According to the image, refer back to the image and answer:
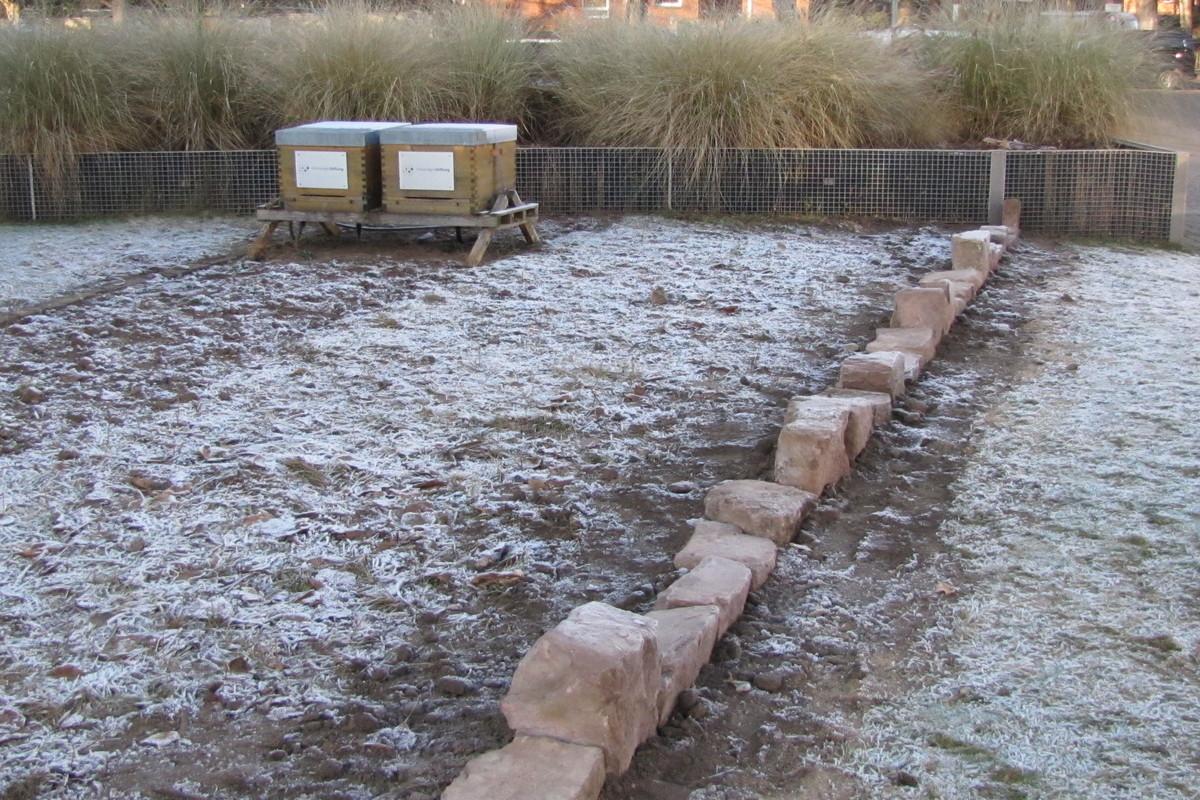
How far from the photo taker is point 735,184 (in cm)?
886

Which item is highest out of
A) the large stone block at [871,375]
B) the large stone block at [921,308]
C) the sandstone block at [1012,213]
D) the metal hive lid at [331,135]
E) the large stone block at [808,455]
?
the metal hive lid at [331,135]

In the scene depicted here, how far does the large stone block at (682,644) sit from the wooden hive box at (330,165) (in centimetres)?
475

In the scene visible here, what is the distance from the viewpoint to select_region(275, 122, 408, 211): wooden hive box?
279 inches

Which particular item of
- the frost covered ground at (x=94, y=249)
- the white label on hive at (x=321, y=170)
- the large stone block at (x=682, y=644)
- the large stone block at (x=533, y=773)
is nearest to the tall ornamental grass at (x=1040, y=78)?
the white label on hive at (x=321, y=170)

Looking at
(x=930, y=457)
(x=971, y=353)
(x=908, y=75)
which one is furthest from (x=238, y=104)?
(x=930, y=457)

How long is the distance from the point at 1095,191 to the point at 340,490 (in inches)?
247

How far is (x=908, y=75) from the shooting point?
9.40 meters

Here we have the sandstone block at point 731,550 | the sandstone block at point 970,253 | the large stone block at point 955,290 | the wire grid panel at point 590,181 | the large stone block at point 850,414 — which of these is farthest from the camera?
the wire grid panel at point 590,181

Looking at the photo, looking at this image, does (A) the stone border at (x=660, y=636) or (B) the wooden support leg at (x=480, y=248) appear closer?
(A) the stone border at (x=660, y=636)

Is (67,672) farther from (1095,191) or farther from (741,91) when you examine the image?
(1095,191)

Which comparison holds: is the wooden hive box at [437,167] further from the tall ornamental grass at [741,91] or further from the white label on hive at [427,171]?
the tall ornamental grass at [741,91]

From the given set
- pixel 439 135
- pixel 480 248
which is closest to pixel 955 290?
pixel 480 248

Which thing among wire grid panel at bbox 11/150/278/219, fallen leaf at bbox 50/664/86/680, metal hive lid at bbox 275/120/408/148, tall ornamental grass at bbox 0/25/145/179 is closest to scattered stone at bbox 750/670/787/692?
fallen leaf at bbox 50/664/86/680

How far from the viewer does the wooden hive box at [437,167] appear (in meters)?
6.97
